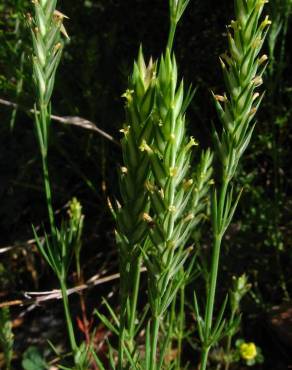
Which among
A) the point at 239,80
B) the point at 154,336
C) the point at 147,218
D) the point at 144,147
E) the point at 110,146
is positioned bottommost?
the point at 154,336

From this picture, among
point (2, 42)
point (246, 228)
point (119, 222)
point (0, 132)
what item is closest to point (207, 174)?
point (119, 222)

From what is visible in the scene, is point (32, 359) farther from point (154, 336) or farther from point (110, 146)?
point (154, 336)

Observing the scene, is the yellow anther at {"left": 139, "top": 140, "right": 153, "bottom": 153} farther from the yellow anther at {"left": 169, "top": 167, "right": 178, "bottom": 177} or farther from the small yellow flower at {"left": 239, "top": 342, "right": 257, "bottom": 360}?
the small yellow flower at {"left": 239, "top": 342, "right": 257, "bottom": 360}

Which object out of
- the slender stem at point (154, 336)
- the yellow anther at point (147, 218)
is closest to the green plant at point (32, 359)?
the slender stem at point (154, 336)

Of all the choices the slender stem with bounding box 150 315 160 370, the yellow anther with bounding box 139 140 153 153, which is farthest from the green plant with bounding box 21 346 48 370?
the yellow anther with bounding box 139 140 153 153

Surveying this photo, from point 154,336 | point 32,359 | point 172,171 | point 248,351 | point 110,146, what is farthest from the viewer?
point 110,146

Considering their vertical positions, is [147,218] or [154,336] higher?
[147,218]

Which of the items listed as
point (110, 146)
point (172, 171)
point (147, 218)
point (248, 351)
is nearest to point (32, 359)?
point (248, 351)

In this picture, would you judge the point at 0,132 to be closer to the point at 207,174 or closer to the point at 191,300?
the point at 191,300

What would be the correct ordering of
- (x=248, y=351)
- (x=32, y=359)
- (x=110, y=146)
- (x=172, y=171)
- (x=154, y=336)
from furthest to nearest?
(x=110, y=146) < (x=32, y=359) < (x=248, y=351) < (x=154, y=336) < (x=172, y=171)
